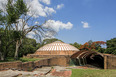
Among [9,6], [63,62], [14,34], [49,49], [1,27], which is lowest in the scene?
[63,62]

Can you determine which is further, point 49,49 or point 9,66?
point 49,49

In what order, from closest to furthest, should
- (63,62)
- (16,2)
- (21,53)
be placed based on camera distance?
(16,2)
(63,62)
(21,53)

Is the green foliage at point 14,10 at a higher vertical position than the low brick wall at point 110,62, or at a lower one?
higher

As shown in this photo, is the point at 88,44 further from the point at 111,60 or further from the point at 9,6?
the point at 9,6

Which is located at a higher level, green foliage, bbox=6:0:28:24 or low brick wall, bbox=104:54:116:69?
green foliage, bbox=6:0:28:24

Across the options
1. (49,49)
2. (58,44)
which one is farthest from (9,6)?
(58,44)

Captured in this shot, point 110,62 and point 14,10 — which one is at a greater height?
point 14,10

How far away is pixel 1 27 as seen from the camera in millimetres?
15422

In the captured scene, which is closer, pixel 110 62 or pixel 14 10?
pixel 110 62

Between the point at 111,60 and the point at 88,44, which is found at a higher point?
the point at 88,44

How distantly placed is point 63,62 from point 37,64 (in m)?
7.93

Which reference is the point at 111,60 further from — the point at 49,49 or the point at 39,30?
the point at 49,49

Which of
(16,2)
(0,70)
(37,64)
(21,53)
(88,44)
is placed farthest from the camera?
(88,44)

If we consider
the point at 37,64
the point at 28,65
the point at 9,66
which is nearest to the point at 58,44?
the point at 37,64
